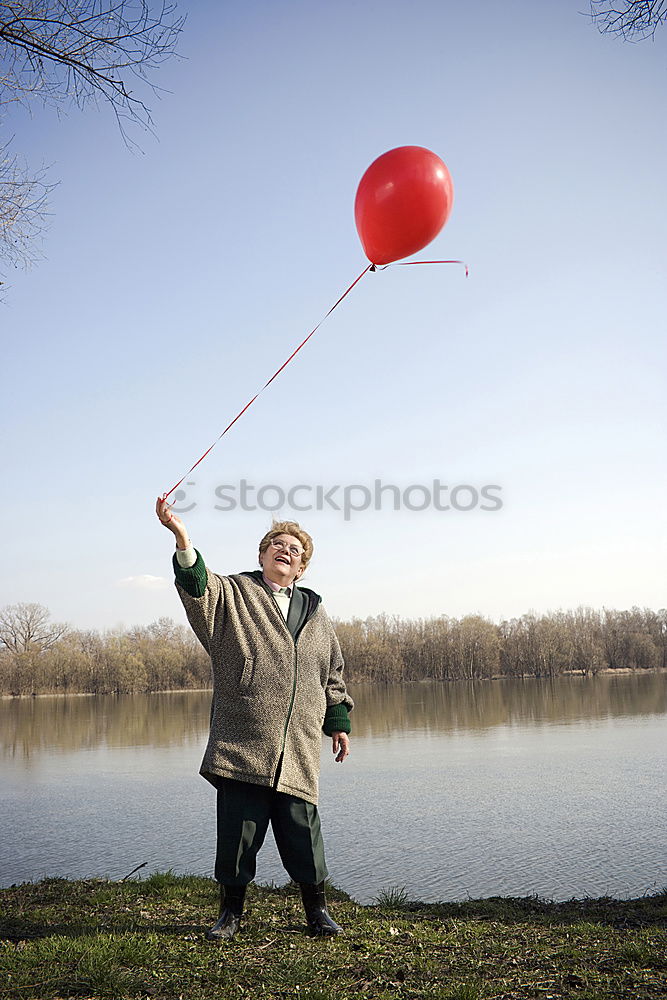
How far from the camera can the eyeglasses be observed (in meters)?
4.34

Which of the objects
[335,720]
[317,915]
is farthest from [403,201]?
[317,915]

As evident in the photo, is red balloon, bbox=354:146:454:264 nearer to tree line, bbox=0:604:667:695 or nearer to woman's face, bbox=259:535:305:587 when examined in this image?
woman's face, bbox=259:535:305:587

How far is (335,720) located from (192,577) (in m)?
1.24

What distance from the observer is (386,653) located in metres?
67.4

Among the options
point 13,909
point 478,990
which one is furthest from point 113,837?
point 478,990

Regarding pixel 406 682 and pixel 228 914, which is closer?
pixel 228 914

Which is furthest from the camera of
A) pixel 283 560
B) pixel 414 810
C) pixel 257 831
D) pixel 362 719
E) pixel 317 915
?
pixel 362 719

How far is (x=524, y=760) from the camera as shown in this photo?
15781 mm

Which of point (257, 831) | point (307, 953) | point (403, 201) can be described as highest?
point (403, 201)

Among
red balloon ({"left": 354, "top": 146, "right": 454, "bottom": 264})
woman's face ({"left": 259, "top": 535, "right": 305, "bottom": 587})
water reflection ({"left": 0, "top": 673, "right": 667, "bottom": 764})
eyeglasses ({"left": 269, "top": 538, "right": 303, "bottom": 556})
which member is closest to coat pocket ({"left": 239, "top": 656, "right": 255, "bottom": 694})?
woman's face ({"left": 259, "top": 535, "right": 305, "bottom": 587})

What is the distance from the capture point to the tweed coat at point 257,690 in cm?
387

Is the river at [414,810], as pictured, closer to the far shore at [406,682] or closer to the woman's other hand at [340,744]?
the woman's other hand at [340,744]

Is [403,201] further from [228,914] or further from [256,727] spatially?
[228,914]

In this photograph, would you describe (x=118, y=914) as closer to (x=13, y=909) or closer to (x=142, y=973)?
(x=13, y=909)
